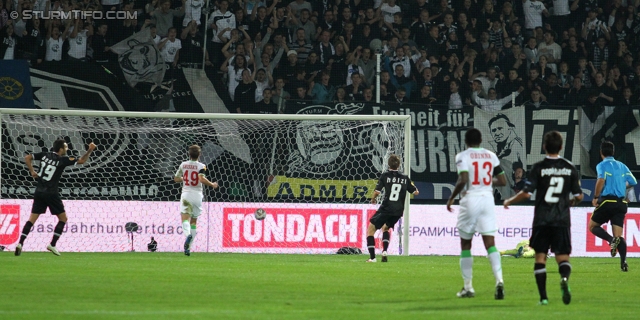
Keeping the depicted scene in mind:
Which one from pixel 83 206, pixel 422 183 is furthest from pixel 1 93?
pixel 422 183

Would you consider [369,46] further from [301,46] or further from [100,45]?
[100,45]

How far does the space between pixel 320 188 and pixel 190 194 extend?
3.42 metres

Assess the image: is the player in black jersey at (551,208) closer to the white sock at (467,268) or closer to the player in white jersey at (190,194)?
the white sock at (467,268)

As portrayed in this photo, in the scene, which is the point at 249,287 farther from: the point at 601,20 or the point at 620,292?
the point at 601,20

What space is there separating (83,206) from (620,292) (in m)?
11.4

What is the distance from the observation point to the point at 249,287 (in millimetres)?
10656

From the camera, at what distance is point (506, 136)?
67.8 feet

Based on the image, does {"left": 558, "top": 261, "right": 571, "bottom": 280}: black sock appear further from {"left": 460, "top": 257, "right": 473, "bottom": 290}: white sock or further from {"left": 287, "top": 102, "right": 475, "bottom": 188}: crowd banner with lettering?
{"left": 287, "top": 102, "right": 475, "bottom": 188}: crowd banner with lettering

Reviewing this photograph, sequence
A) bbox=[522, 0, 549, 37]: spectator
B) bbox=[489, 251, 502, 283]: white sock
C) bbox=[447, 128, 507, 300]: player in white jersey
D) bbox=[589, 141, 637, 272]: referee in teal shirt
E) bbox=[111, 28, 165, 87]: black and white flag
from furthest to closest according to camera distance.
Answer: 1. bbox=[522, 0, 549, 37]: spectator
2. bbox=[111, 28, 165, 87]: black and white flag
3. bbox=[589, 141, 637, 272]: referee in teal shirt
4. bbox=[447, 128, 507, 300]: player in white jersey
5. bbox=[489, 251, 502, 283]: white sock

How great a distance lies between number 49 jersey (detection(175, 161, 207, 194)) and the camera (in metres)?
17.3

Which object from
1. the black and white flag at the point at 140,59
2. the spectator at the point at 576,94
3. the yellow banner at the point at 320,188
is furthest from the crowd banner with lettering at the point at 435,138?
the black and white flag at the point at 140,59

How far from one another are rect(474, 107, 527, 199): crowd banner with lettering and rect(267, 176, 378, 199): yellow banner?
8.90ft

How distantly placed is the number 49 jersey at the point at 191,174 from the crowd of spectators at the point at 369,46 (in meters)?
4.66

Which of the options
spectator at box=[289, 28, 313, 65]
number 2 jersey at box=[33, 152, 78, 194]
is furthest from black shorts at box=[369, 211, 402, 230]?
spectator at box=[289, 28, 313, 65]
